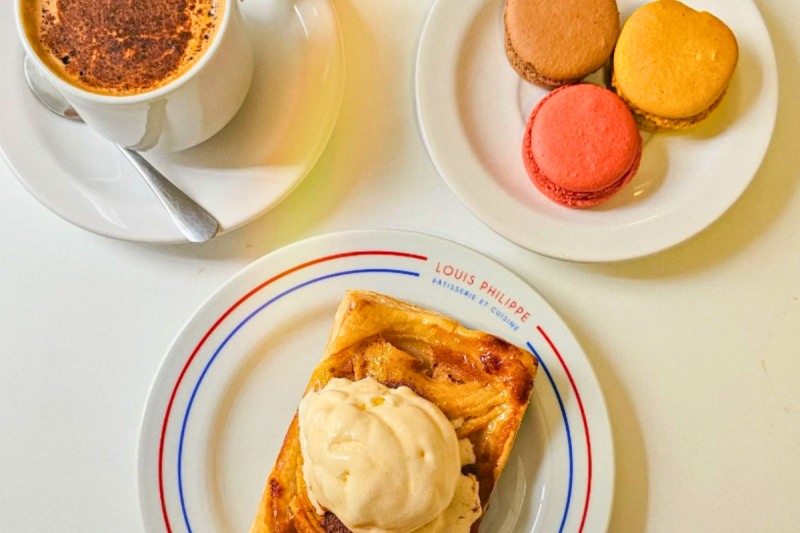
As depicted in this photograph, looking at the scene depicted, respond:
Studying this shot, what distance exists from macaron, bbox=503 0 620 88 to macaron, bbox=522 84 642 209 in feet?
0.17

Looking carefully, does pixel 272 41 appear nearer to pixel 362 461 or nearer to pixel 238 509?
pixel 362 461

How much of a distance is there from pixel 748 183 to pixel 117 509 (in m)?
1.33

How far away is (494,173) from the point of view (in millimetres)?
1226

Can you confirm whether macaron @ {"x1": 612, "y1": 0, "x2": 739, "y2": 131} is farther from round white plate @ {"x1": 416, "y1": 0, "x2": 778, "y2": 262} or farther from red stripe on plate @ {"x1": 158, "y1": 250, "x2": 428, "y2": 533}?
red stripe on plate @ {"x1": 158, "y1": 250, "x2": 428, "y2": 533}

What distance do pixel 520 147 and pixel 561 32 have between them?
0.72 ft

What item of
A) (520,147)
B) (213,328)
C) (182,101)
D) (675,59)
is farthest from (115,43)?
(675,59)

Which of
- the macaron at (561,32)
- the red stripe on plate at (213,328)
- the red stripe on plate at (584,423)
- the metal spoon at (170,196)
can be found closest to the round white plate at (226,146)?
the metal spoon at (170,196)

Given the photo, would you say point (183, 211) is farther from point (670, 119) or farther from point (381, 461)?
point (670, 119)

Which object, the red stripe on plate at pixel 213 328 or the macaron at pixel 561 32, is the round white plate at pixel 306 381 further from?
the macaron at pixel 561 32

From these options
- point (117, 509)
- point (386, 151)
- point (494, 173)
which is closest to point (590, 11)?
point (494, 173)

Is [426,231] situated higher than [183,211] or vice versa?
[426,231]

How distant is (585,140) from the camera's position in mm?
1176

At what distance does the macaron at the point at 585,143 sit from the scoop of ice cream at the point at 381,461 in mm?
490

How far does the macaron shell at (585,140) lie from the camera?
45.8 inches
